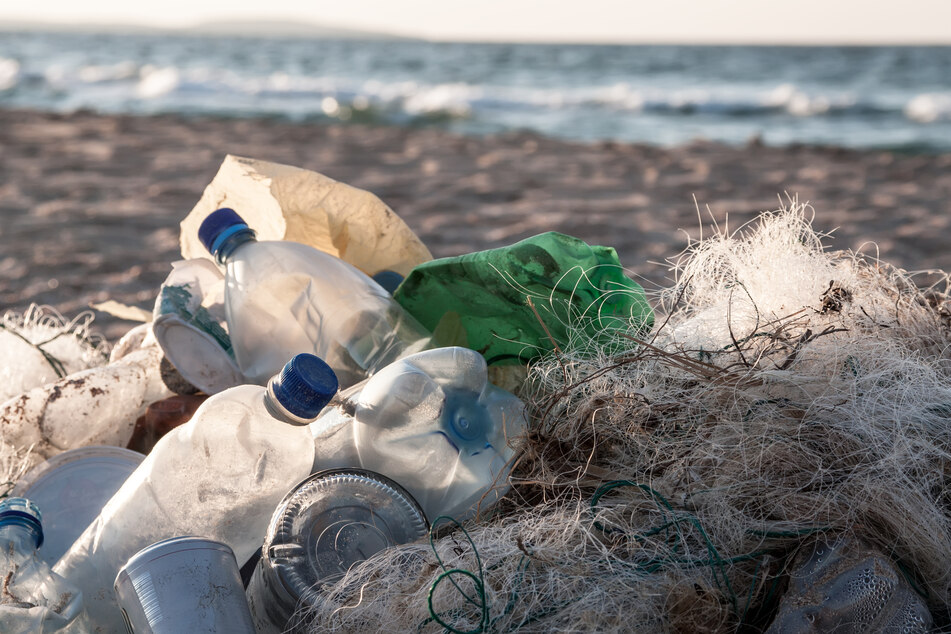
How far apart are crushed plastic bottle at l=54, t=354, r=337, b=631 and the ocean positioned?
8.22 m

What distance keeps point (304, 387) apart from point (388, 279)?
34.1 inches

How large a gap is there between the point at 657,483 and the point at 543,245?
639 mm

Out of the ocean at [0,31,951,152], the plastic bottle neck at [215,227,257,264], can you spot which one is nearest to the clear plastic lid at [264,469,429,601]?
the plastic bottle neck at [215,227,257,264]

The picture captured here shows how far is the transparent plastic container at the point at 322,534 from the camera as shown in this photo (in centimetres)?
131

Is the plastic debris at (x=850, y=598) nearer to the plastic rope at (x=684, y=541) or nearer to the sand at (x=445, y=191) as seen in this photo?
the plastic rope at (x=684, y=541)

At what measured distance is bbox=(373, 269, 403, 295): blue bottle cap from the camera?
2.13 m

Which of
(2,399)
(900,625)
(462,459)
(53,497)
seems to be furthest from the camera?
(2,399)

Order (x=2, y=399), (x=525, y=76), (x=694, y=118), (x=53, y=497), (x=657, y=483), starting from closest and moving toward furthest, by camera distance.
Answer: (x=657, y=483), (x=53, y=497), (x=2, y=399), (x=694, y=118), (x=525, y=76)

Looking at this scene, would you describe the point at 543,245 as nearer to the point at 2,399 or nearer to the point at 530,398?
the point at 530,398

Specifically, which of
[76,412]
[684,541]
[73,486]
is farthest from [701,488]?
[76,412]

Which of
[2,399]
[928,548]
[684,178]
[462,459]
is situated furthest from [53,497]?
[684,178]

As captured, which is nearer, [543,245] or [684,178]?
[543,245]

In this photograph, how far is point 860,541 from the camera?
1262mm

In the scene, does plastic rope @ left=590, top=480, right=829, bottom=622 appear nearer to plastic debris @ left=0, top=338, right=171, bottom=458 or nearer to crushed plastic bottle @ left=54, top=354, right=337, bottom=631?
crushed plastic bottle @ left=54, top=354, right=337, bottom=631
